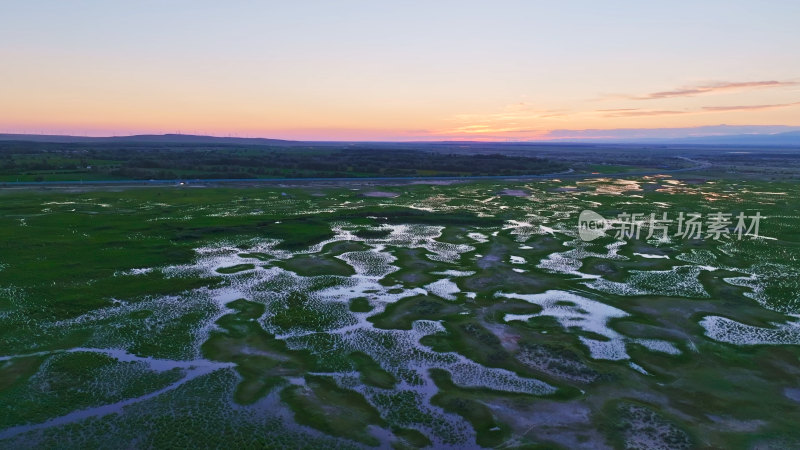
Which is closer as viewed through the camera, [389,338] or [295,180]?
[389,338]

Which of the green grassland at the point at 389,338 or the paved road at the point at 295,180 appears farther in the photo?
the paved road at the point at 295,180

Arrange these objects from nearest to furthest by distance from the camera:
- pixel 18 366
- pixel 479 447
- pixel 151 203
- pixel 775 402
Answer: pixel 479 447 → pixel 775 402 → pixel 18 366 → pixel 151 203

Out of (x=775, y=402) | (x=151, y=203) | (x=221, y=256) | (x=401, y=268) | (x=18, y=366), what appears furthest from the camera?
(x=151, y=203)

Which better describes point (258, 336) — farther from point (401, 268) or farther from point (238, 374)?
point (401, 268)

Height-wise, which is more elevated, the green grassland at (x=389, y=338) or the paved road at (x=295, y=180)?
the paved road at (x=295, y=180)

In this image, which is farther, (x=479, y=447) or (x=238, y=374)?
(x=238, y=374)

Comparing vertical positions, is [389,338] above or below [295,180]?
below

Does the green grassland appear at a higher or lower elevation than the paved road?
lower

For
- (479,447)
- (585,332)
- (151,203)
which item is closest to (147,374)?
(479,447)

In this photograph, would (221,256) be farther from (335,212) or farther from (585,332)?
(585,332)

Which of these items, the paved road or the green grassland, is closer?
the green grassland

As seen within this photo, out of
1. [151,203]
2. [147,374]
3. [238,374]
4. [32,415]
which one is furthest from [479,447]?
[151,203]
